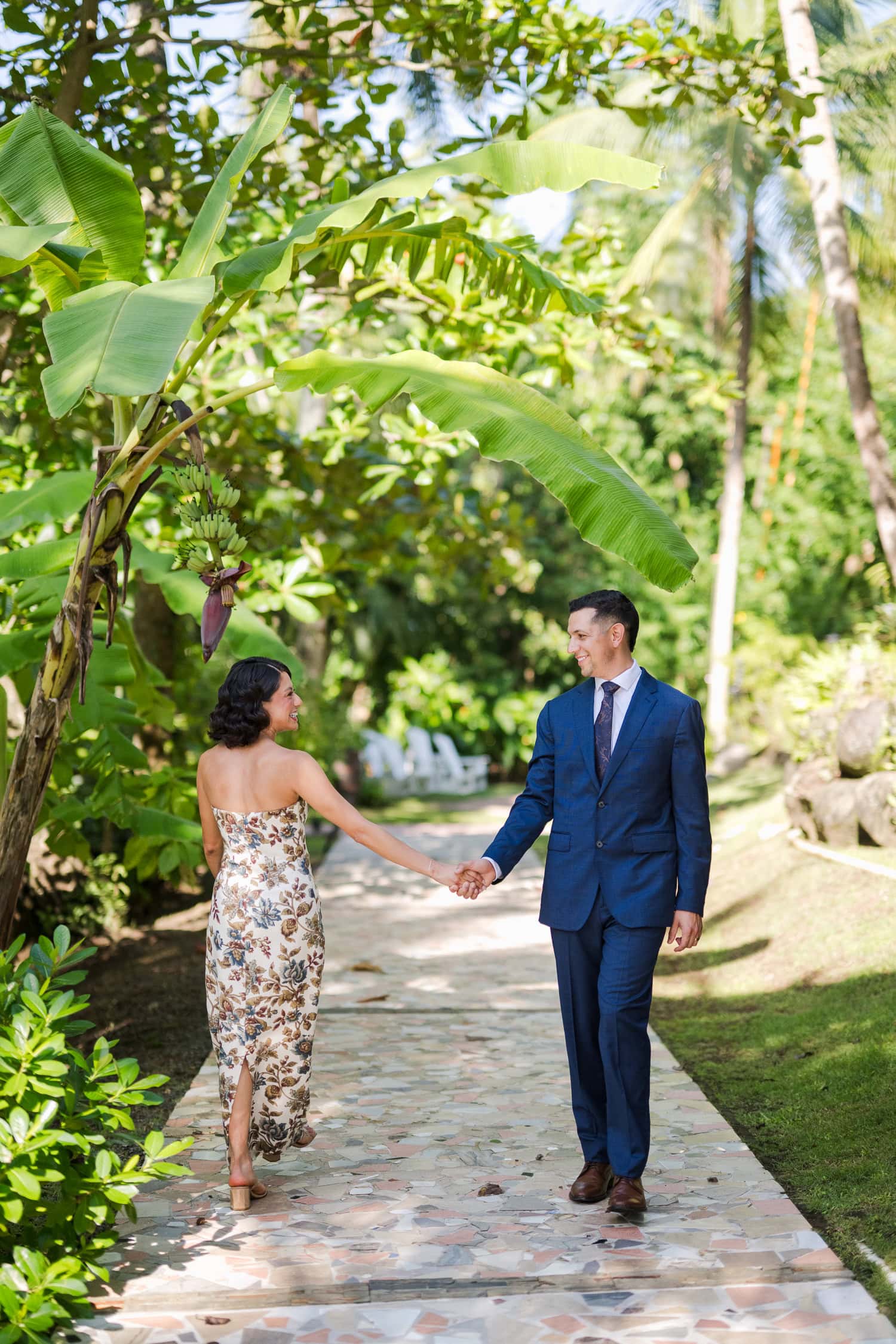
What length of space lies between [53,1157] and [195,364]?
2683 mm

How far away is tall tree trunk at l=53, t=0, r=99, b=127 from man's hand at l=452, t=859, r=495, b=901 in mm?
4371

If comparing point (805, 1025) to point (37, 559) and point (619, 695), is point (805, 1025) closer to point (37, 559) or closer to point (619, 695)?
point (619, 695)

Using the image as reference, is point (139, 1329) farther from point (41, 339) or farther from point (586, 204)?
point (586, 204)

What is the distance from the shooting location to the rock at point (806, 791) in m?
10.6

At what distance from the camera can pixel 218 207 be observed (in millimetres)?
4582

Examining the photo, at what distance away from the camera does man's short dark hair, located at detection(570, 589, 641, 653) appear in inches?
175

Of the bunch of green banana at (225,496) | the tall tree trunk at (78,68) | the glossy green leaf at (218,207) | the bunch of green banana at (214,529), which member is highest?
the tall tree trunk at (78,68)

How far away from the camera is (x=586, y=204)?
27594 mm

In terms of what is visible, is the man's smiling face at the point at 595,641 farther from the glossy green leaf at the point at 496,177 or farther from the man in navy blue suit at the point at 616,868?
the glossy green leaf at the point at 496,177

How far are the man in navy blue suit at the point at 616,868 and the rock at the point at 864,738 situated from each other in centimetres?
607

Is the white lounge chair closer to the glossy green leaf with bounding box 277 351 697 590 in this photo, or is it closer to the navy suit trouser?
the navy suit trouser

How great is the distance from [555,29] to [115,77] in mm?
2446

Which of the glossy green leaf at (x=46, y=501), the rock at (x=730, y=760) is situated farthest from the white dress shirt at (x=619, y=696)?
the rock at (x=730, y=760)

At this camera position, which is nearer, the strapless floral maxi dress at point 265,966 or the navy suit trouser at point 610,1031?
the navy suit trouser at point 610,1031
